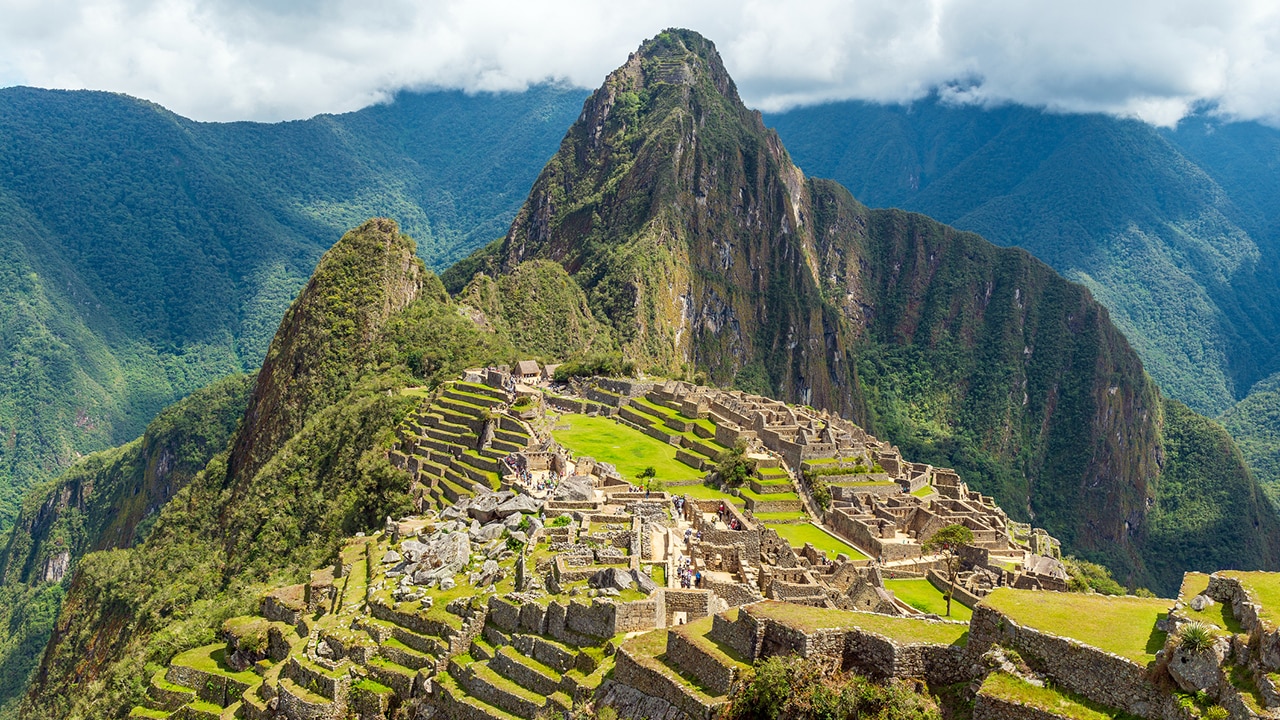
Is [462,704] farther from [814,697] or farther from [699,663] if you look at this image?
[814,697]

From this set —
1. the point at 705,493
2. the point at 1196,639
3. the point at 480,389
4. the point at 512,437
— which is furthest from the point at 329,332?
the point at 1196,639

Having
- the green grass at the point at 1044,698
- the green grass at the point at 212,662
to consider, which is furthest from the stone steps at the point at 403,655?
the green grass at the point at 1044,698

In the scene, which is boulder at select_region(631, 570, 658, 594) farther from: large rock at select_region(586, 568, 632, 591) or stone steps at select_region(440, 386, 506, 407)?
stone steps at select_region(440, 386, 506, 407)

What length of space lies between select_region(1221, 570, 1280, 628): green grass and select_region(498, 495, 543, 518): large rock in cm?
2326

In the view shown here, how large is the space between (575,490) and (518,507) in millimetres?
4827

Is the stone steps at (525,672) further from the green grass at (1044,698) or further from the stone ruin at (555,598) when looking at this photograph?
the green grass at (1044,698)

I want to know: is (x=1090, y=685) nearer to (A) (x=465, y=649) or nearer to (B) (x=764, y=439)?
(A) (x=465, y=649)

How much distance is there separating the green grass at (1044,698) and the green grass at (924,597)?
2756 cm

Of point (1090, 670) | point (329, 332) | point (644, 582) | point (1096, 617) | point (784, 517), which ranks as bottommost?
point (644, 582)

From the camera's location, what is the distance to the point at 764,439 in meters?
76.5

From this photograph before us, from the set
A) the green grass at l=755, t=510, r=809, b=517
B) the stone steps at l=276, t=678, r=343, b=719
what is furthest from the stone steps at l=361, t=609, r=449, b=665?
the green grass at l=755, t=510, r=809, b=517

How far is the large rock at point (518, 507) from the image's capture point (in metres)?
37.2

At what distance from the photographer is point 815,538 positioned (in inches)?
2227

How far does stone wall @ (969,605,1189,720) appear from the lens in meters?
16.2
